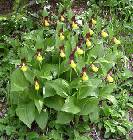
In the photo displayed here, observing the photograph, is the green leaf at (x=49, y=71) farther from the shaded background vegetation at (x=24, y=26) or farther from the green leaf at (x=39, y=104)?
the shaded background vegetation at (x=24, y=26)

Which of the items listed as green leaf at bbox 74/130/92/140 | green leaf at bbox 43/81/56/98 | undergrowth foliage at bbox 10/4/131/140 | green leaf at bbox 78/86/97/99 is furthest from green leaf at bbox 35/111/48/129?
green leaf at bbox 78/86/97/99

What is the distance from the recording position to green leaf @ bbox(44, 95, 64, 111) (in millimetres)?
4578

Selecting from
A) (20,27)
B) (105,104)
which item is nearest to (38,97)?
(105,104)

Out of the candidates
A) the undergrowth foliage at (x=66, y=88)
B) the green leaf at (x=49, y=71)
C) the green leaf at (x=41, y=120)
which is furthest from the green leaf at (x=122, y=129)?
the green leaf at (x=49, y=71)

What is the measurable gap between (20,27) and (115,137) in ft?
7.10

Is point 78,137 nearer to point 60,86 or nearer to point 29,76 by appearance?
point 60,86

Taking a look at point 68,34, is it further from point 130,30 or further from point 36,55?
point 130,30

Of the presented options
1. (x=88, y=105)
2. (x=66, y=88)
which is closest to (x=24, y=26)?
(x=66, y=88)

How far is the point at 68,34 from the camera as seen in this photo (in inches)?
197

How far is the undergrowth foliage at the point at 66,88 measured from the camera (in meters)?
4.48

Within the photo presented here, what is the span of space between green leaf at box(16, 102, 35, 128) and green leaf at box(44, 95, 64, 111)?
0.18 meters

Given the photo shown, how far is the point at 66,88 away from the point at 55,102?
0.71 feet

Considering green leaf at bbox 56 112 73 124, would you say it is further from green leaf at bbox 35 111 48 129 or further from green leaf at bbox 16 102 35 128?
green leaf at bbox 16 102 35 128

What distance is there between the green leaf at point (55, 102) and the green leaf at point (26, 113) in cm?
18
